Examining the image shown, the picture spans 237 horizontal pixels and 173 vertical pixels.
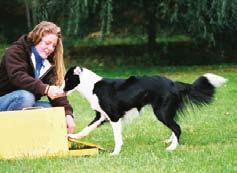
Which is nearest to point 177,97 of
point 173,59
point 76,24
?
point 76,24

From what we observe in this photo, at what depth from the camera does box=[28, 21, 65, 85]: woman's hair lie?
18.5 feet

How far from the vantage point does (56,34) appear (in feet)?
18.6

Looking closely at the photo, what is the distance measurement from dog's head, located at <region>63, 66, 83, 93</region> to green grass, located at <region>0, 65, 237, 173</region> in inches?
28.0

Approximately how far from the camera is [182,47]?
1738 centimetres

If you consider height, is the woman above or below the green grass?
above

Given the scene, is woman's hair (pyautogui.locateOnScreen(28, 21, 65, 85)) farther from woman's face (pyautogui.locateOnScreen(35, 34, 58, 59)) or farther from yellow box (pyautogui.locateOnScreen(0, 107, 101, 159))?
yellow box (pyautogui.locateOnScreen(0, 107, 101, 159))

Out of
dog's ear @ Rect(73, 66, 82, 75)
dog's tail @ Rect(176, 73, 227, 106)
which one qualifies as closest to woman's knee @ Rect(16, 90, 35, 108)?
dog's ear @ Rect(73, 66, 82, 75)

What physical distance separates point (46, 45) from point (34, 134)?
852mm

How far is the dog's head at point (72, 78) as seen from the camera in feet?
18.9

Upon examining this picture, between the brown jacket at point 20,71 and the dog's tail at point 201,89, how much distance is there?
1.33m

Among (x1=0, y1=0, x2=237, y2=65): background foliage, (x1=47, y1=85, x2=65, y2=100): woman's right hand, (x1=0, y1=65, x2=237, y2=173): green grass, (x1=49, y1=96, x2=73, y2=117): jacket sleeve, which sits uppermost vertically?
(x1=47, y1=85, x2=65, y2=100): woman's right hand

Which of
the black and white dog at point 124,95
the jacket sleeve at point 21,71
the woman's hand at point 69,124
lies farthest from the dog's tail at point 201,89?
the jacket sleeve at point 21,71

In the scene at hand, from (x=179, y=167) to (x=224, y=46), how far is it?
1178 centimetres

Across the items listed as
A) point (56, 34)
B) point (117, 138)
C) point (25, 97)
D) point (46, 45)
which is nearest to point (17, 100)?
point (25, 97)
